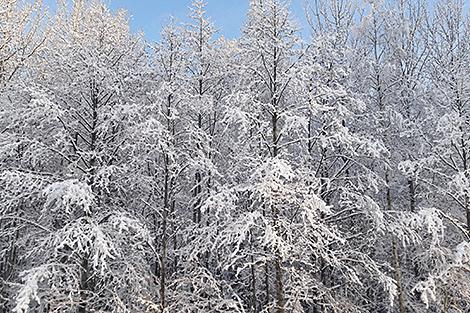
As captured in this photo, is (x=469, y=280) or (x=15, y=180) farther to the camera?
(x=15, y=180)

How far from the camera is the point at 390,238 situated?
11625 millimetres

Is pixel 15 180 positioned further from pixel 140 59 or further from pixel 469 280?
pixel 469 280

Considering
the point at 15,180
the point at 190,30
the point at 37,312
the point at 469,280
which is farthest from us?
the point at 190,30

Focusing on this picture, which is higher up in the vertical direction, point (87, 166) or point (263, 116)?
point (263, 116)

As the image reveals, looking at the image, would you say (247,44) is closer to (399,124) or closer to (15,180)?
(399,124)

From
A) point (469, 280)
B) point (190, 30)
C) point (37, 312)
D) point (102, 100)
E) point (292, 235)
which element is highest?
point (190, 30)

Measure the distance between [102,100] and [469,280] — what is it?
9950 mm

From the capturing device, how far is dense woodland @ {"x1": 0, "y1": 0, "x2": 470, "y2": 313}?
935 centimetres

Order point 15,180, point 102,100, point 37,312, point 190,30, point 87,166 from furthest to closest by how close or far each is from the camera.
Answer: point 190,30
point 102,100
point 87,166
point 37,312
point 15,180

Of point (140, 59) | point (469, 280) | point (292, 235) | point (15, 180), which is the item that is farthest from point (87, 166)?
point (469, 280)

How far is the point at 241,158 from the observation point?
952 cm

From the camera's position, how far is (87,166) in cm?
1104

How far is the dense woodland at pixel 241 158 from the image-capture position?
30.7ft

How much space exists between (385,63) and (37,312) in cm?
1209
